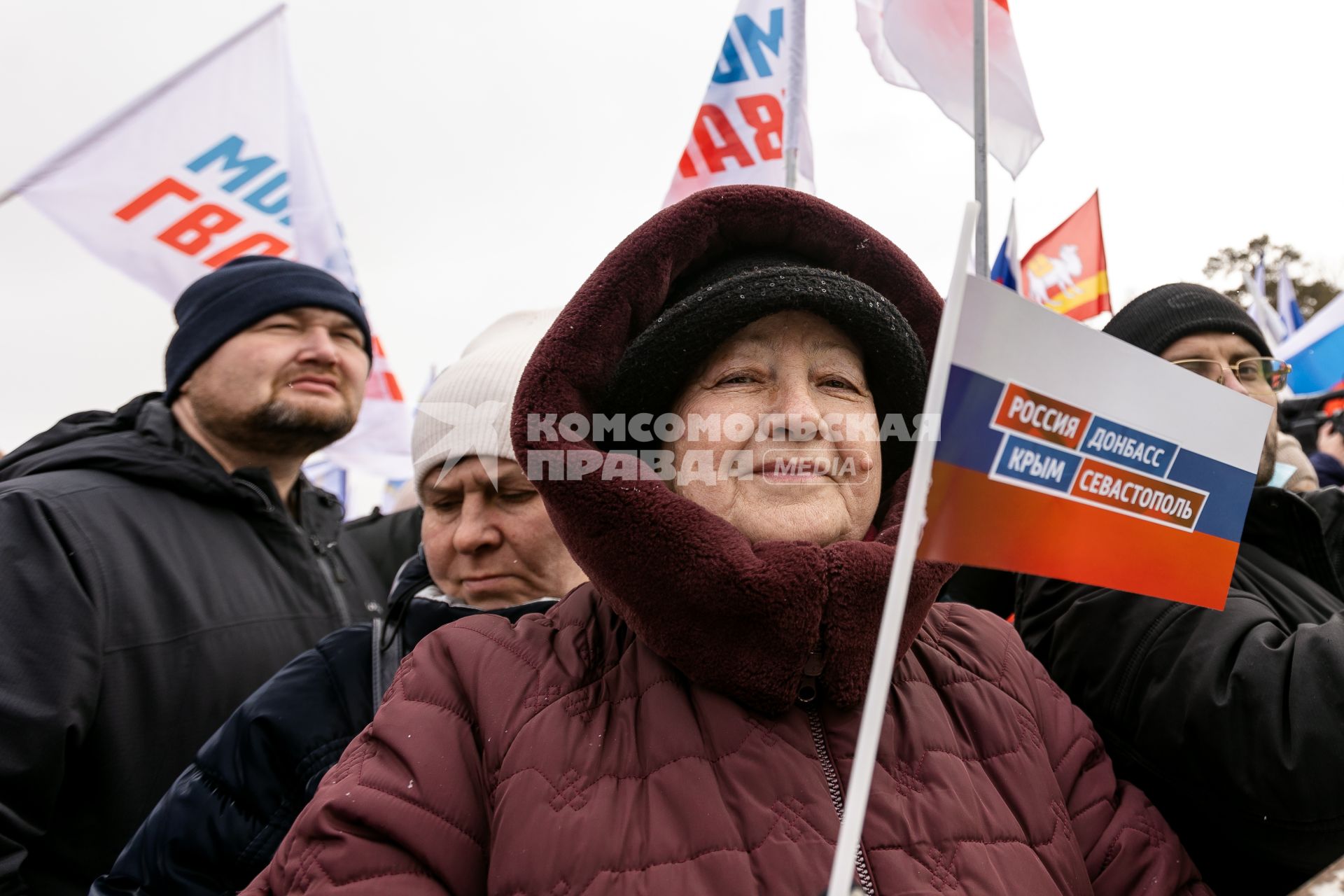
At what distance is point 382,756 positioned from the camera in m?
1.20

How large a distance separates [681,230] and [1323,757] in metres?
1.38

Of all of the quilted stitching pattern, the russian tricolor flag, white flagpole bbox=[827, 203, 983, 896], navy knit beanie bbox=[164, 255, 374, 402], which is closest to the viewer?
white flagpole bbox=[827, 203, 983, 896]

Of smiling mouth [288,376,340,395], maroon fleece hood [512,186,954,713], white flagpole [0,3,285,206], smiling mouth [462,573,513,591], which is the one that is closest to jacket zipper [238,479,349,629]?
smiling mouth [288,376,340,395]

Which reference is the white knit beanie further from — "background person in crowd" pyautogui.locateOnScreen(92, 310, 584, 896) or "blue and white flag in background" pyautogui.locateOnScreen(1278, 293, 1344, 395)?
"blue and white flag in background" pyautogui.locateOnScreen(1278, 293, 1344, 395)

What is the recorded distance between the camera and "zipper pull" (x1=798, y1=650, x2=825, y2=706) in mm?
1301

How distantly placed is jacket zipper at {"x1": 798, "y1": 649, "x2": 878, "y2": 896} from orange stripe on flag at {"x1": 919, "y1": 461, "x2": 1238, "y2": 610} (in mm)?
331

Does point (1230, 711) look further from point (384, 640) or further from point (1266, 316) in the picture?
point (1266, 316)

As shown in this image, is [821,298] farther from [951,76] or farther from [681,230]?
[951,76]

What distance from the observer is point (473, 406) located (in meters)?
2.17

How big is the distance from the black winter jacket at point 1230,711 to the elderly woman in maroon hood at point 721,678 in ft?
0.56

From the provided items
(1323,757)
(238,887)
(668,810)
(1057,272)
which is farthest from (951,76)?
(238,887)

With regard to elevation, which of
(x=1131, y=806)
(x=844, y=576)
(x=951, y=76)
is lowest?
(x=1131, y=806)

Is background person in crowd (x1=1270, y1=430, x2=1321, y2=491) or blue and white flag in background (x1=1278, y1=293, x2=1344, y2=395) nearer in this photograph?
background person in crowd (x1=1270, y1=430, x2=1321, y2=491)

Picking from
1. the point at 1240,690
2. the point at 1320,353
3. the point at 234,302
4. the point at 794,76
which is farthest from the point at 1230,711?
the point at 1320,353
